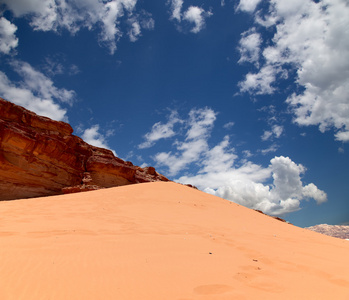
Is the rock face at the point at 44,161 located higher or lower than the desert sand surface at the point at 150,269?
higher

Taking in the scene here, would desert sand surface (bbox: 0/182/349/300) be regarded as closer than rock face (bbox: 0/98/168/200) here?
Yes

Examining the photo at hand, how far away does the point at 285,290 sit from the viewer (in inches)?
84.6

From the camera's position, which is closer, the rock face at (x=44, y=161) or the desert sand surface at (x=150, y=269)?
the desert sand surface at (x=150, y=269)

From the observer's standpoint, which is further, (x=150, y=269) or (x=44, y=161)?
(x=44, y=161)

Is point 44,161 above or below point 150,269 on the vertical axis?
above

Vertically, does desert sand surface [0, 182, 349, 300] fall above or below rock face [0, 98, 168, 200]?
below

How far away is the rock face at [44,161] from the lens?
54.5 ft

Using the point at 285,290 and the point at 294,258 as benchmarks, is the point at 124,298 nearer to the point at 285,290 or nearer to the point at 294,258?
the point at 285,290

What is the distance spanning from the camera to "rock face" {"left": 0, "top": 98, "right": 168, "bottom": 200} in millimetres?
16625

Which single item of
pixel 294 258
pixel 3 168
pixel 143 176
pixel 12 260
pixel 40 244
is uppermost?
pixel 143 176

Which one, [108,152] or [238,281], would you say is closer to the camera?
[238,281]

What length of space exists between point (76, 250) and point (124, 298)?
1.39 meters

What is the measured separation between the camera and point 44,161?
737 inches

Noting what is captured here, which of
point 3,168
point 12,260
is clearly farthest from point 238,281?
point 3,168
